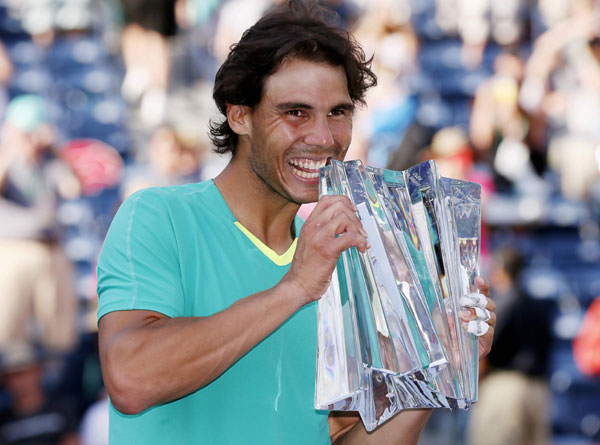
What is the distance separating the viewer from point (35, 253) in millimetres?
4855

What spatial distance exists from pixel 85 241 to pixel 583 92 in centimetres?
358

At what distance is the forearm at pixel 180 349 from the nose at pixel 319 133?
0.39 metres

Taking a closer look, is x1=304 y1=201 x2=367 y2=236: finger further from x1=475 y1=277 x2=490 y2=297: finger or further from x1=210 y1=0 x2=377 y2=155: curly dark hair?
x1=210 y1=0 x2=377 y2=155: curly dark hair

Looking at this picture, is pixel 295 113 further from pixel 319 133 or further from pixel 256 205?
pixel 256 205

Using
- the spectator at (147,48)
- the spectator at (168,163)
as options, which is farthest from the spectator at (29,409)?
the spectator at (147,48)

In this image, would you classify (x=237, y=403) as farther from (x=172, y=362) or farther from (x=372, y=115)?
(x=372, y=115)

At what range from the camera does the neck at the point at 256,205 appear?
1.71 metres

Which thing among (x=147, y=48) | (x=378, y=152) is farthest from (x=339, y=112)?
(x=147, y=48)

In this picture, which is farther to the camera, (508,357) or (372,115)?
(372,115)

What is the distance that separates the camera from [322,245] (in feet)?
4.41

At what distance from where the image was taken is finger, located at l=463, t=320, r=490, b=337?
4.86 feet

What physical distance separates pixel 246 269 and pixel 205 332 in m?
0.31

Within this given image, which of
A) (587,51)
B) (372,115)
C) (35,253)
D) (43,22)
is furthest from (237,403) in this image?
(43,22)

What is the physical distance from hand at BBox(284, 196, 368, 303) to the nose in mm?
272
